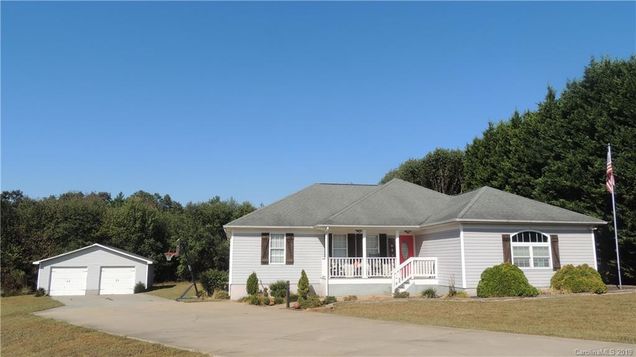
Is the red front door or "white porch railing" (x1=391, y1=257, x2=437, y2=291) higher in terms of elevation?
the red front door

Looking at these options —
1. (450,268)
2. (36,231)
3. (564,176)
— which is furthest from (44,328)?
(36,231)

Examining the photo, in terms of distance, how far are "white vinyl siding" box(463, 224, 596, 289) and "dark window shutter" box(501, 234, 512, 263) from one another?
14 centimetres

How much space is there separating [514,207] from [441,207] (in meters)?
3.98

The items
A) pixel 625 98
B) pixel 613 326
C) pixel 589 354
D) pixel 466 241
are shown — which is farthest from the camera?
pixel 625 98

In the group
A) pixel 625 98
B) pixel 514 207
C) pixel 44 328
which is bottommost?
pixel 44 328

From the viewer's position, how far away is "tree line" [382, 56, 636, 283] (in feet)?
77.0

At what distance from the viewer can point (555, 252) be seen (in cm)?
2053

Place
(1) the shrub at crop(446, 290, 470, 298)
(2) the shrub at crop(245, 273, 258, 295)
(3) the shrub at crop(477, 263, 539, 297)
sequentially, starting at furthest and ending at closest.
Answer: (2) the shrub at crop(245, 273, 258, 295)
(1) the shrub at crop(446, 290, 470, 298)
(3) the shrub at crop(477, 263, 539, 297)

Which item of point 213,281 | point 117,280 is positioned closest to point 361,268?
point 213,281

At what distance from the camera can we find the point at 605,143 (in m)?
24.7

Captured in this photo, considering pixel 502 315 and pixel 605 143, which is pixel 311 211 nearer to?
pixel 502 315

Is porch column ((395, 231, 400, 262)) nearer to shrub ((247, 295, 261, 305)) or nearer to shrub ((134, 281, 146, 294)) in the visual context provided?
shrub ((247, 295, 261, 305))

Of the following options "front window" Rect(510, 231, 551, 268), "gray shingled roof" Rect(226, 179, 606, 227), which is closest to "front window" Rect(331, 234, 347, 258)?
"gray shingled roof" Rect(226, 179, 606, 227)

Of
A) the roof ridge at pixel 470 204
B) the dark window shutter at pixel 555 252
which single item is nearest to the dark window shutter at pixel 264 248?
the roof ridge at pixel 470 204
